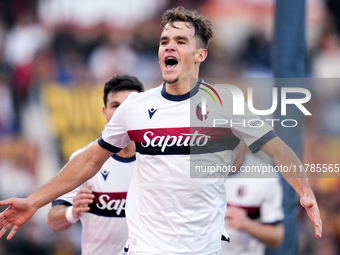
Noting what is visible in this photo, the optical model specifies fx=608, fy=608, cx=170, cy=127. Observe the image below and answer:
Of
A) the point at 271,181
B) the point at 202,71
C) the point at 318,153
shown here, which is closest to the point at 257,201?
the point at 271,181

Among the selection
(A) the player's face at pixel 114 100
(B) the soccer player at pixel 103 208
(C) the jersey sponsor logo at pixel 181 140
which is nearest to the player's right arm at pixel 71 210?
(B) the soccer player at pixel 103 208

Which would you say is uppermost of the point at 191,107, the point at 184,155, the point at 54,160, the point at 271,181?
the point at 191,107

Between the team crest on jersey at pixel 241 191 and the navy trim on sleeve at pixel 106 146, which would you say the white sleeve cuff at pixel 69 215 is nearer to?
the navy trim on sleeve at pixel 106 146

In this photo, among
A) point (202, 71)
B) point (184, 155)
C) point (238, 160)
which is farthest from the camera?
point (202, 71)

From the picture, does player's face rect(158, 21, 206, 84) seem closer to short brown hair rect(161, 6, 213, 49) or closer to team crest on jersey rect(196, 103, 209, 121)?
short brown hair rect(161, 6, 213, 49)

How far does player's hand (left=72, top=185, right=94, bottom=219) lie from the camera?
517 centimetres

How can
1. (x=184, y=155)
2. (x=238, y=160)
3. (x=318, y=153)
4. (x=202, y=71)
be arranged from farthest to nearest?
(x=202, y=71) < (x=318, y=153) < (x=238, y=160) < (x=184, y=155)

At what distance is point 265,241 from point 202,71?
16.3 feet

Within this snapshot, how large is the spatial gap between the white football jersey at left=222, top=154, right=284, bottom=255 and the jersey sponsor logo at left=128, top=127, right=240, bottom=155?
139cm

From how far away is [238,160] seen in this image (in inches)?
225

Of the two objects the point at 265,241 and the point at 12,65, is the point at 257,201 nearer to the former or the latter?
the point at 265,241

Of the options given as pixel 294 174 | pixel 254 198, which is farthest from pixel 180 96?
Result: pixel 254 198

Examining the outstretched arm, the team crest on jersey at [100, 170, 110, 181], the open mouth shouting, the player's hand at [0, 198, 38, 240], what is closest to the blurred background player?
the team crest on jersey at [100, 170, 110, 181]

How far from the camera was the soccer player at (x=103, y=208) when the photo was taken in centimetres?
538
